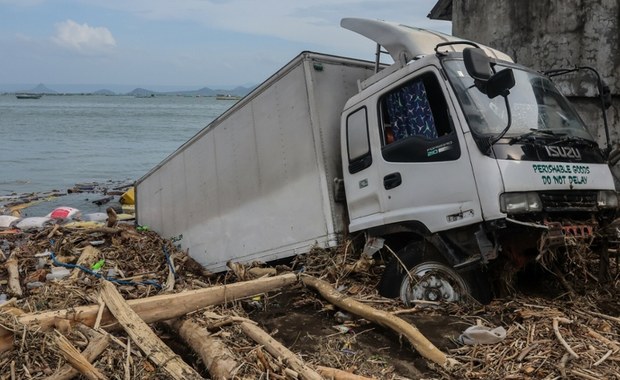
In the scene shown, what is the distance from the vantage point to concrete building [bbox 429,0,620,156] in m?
9.18

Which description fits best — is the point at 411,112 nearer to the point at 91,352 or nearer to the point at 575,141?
the point at 575,141

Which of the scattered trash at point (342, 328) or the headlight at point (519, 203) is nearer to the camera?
the headlight at point (519, 203)

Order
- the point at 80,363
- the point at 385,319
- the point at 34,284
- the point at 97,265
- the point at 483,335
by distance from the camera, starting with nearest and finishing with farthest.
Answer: the point at 80,363
the point at 483,335
the point at 385,319
the point at 34,284
the point at 97,265

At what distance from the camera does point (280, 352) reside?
145 inches

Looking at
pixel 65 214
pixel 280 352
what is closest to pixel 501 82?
pixel 280 352

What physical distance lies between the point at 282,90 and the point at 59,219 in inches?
363

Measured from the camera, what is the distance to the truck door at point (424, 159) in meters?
4.62

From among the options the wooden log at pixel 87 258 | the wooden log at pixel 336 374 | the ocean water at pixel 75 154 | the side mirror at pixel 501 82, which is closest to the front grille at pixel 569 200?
the side mirror at pixel 501 82

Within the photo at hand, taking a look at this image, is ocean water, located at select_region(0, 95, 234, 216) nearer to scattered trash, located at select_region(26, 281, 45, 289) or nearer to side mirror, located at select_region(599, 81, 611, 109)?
scattered trash, located at select_region(26, 281, 45, 289)

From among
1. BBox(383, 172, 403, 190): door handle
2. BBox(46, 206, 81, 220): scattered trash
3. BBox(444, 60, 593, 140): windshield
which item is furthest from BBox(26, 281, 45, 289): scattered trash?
BBox(46, 206, 81, 220): scattered trash

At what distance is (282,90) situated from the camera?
21.7 ft

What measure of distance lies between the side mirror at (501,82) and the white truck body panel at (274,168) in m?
2.27

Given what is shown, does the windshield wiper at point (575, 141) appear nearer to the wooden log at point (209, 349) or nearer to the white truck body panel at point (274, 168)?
the white truck body panel at point (274, 168)

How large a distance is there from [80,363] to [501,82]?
3.80 meters
